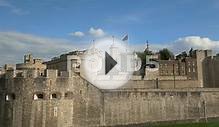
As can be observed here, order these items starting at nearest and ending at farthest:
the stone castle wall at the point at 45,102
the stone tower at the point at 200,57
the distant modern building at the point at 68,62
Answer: the stone castle wall at the point at 45,102 < the distant modern building at the point at 68,62 < the stone tower at the point at 200,57

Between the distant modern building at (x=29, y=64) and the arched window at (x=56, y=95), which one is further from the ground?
the distant modern building at (x=29, y=64)

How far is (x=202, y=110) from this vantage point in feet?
120

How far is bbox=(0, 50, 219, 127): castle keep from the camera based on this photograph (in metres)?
26.9

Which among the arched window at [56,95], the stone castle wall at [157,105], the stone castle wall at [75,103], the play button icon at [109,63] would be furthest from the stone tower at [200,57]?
the arched window at [56,95]

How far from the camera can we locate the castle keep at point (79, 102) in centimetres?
2694

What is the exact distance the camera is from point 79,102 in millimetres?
28859

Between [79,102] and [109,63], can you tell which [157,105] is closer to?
[79,102]

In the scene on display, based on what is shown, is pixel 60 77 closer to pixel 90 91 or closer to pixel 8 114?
pixel 90 91

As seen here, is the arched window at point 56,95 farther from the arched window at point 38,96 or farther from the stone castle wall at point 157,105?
the stone castle wall at point 157,105

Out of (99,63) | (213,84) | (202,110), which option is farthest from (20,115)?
(213,84)

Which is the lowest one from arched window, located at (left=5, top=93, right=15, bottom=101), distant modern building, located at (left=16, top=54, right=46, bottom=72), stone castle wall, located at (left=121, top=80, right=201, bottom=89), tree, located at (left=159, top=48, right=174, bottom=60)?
arched window, located at (left=5, top=93, right=15, bottom=101)

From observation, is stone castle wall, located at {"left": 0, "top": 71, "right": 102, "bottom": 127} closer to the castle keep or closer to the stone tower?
the castle keep
